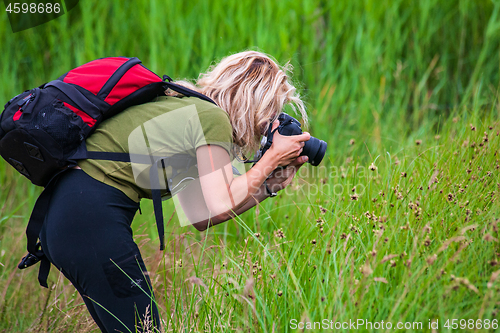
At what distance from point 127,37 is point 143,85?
2825 millimetres

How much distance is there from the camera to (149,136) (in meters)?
1.57

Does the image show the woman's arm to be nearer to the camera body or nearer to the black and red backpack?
the camera body

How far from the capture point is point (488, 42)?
4.11 m

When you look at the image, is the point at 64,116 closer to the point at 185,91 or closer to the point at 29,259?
the point at 185,91

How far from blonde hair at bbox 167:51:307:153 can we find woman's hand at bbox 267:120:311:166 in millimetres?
87

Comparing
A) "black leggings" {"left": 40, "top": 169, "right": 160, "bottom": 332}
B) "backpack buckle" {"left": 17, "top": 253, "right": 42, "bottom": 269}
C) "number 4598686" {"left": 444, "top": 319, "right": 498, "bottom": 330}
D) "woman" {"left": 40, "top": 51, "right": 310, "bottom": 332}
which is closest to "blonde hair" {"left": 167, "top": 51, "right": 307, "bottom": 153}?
"woman" {"left": 40, "top": 51, "right": 310, "bottom": 332}

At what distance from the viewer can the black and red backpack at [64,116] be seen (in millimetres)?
1452

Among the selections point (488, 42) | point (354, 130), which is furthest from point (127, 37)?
point (488, 42)

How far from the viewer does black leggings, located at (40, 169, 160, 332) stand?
1.48 metres

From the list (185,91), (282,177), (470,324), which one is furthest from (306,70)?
(470,324)

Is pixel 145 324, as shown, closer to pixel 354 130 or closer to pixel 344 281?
pixel 344 281

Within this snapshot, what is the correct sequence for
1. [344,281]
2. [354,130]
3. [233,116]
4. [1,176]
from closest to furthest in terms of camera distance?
[344,281] < [233,116] < [1,176] < [354,130]

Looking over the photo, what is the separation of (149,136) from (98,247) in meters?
0.46

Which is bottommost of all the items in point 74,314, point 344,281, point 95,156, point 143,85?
point 74,314
